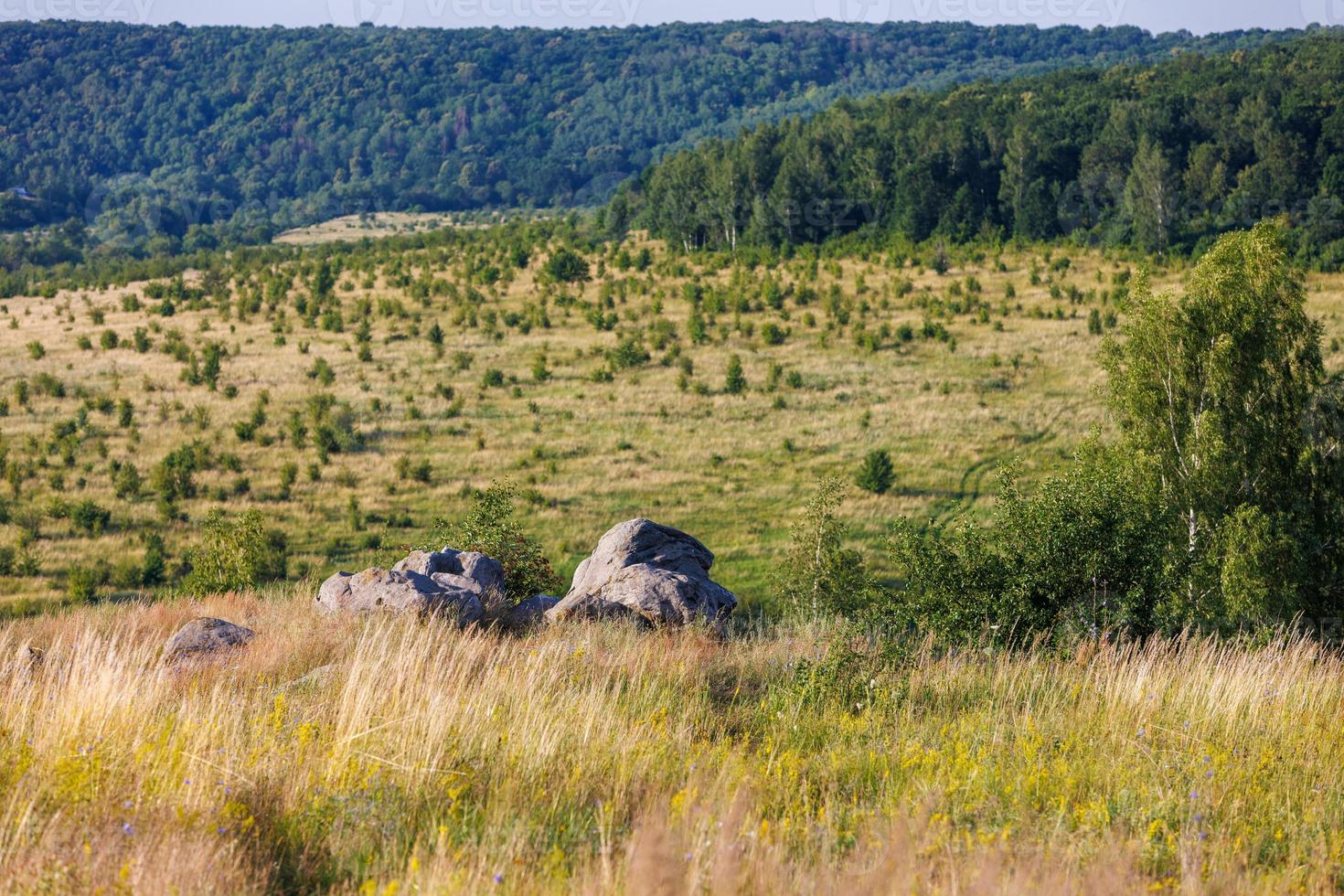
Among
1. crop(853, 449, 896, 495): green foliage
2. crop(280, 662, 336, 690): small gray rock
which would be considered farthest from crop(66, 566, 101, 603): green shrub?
crop(853, 449, 896, 495): green foliage

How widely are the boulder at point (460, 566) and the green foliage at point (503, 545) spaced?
8.03 feet

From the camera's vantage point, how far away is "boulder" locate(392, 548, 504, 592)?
47.2ft

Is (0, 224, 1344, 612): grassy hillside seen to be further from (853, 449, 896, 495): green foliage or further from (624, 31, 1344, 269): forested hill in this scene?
(624, 31, 1344, 269): forested hill

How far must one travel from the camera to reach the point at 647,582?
13883 mm

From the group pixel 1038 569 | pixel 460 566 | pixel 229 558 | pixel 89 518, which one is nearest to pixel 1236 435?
pixel 1038 569

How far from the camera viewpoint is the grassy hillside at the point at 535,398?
3306 cm

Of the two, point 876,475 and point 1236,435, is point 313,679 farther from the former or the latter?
point 876,475

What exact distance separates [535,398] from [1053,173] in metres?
53.6

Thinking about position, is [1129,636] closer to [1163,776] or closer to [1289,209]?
[1163,776]

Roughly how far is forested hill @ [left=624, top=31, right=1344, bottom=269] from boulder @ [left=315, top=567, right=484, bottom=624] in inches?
2759

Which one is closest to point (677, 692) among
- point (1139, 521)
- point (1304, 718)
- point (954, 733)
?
point (954, 733)

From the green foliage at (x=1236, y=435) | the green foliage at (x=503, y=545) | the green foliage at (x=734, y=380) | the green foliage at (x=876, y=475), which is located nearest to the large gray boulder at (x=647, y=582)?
the green foliage at (x=503, y=545)

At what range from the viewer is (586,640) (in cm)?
930

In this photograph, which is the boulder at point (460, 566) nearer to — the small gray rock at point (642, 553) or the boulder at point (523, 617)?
the boulder at point (523, 617)
